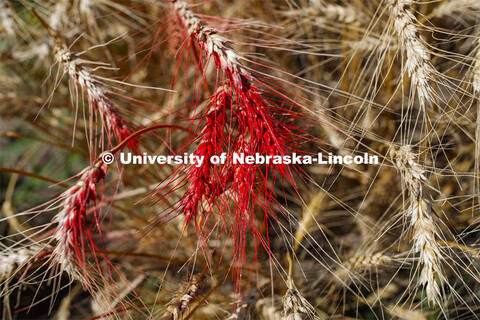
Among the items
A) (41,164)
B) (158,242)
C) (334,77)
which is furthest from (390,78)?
(41,164)

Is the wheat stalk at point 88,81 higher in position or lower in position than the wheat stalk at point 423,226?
higher

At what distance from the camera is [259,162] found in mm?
594

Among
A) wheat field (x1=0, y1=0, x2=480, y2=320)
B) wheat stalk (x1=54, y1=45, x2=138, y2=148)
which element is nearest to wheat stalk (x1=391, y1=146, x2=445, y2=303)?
wheat field (x1=0, y1=0, x2=480, y2=320)

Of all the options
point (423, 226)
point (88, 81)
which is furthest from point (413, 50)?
point (88, 81)

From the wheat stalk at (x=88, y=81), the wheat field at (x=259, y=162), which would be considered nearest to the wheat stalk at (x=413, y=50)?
the wheat field at (x=259, y=162)

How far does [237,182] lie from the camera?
589mm

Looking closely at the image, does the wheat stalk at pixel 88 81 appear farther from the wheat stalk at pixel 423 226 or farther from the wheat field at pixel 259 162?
the wheat stalk at pixel 423 226

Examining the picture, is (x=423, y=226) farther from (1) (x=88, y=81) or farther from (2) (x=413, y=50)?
(1) (x=88, y=81)

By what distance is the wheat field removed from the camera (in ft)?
1.88

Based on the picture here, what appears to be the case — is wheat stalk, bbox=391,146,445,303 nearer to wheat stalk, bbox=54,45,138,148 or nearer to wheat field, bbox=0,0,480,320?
wheat field, bbox=0,0,480,320

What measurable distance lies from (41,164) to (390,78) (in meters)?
1.40

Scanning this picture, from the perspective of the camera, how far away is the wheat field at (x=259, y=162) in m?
0.57

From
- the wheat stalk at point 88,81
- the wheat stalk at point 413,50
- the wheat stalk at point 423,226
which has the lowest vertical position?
the wheat stalk at point 423,226

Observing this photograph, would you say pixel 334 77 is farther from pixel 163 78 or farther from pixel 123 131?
pixel 123 131
